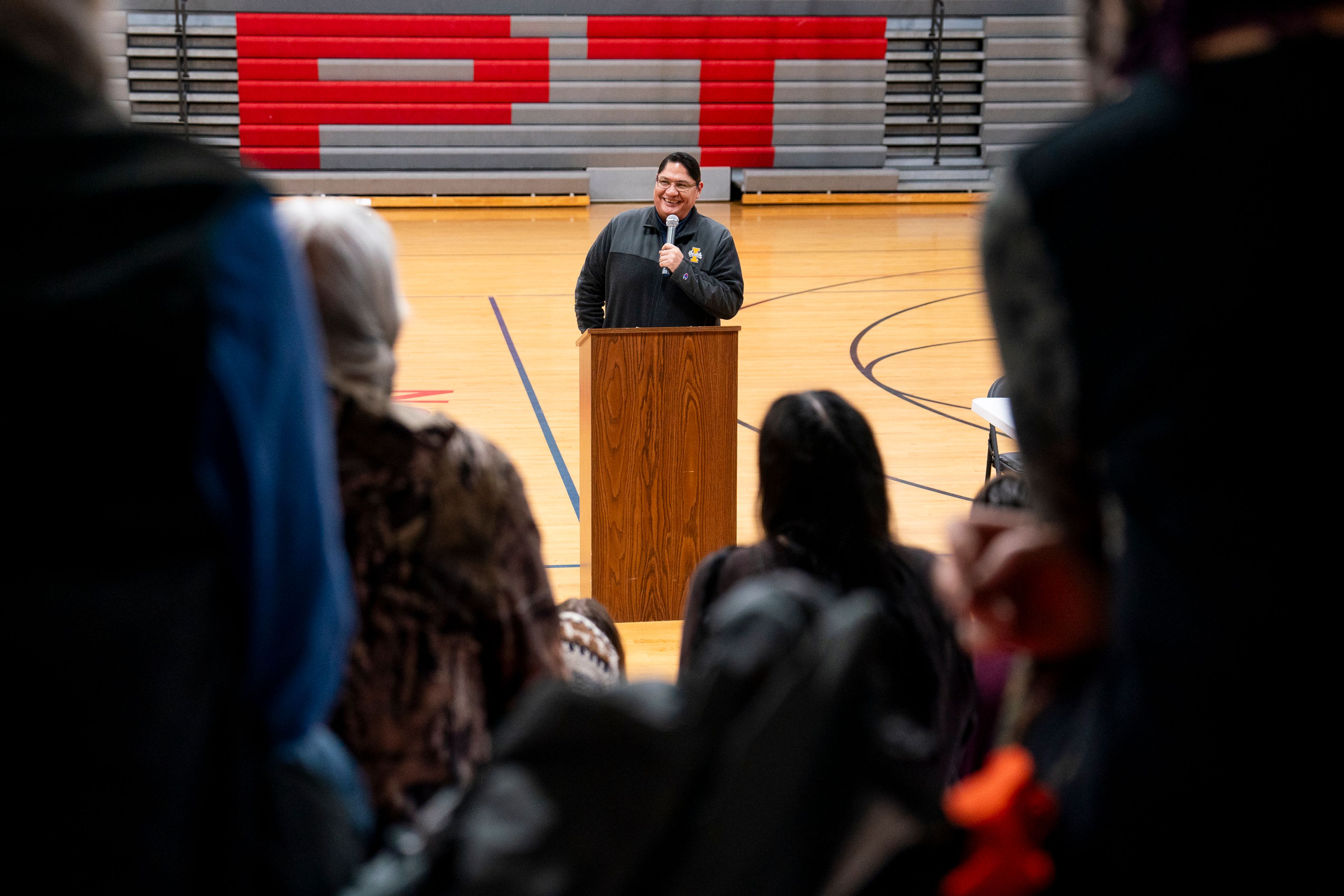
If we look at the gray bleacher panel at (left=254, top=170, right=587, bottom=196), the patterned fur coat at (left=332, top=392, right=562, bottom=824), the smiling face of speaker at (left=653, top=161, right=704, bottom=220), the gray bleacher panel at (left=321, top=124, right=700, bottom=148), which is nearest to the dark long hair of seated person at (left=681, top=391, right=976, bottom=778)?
the patterned fur coat at (left=332, top=392, right=562, bottom=824)

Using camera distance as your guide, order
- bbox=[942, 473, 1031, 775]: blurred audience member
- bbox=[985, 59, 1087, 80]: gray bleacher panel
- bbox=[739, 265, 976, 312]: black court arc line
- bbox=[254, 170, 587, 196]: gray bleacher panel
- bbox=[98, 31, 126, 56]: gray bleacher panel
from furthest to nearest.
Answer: bbox=[985, 59, 1087, 80]: gray bleacher panel < bbox=[254, 170, 587, 196]: gray bleacher panel < bbox=[98, 31, 126, 56]: gray bleacher panel < bbox=[739, 265, 976, 312]: black court arc line < bbox=[942, 473, 1031, 775]: blurred audience member

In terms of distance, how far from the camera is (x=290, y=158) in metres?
13.0

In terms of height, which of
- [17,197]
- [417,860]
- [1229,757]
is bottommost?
[417,860]

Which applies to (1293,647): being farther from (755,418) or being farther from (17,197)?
(755,418)

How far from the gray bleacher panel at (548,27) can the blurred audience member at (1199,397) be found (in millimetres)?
13289

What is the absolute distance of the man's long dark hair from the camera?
1796 millimetres

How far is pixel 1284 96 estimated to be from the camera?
625mm

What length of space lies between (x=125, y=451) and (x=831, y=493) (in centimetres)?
125

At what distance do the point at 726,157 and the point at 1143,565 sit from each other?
13.3 m

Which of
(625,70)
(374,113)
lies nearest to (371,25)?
(374,113)

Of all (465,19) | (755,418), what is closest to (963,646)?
(755,418)

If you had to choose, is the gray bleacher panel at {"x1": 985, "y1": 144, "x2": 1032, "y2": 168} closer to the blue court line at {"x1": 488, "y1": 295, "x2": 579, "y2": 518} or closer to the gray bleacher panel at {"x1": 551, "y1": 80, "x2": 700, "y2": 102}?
the gray bleacher panel at {"x1": 551, "y1": 80, "x2": 700, "y2": 102}

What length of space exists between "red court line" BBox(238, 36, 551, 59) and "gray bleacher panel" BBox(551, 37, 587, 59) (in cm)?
6

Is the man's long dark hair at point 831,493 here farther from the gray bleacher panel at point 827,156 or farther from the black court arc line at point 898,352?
the gray bleacher panel at point 827,156
